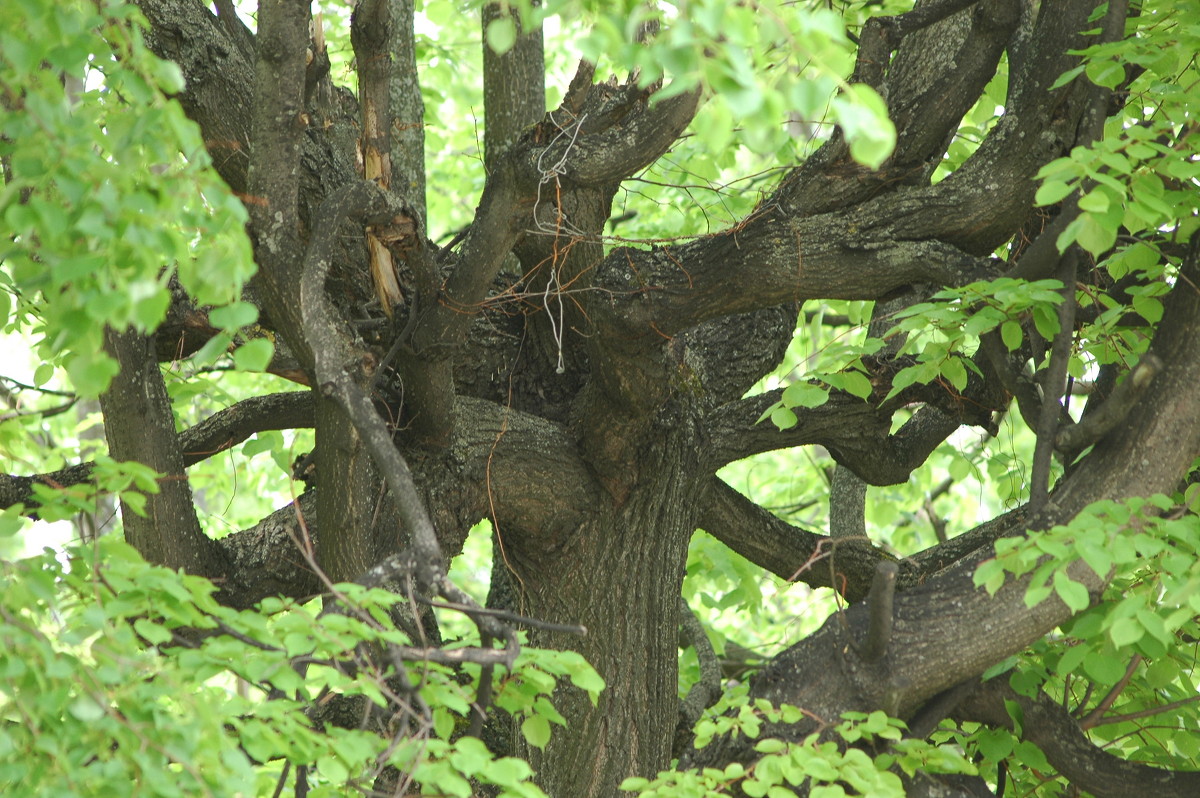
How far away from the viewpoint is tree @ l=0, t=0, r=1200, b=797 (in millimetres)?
1672

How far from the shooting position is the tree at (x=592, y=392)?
5.49ft

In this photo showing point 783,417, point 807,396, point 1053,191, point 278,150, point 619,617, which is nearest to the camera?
point 1053,191

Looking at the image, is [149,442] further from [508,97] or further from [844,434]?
[844,434]

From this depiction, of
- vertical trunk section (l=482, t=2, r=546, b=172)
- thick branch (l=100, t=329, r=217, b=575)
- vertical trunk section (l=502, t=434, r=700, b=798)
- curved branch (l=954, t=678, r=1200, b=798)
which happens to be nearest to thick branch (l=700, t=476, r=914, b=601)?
vertical trunk section (l=502, t=434, r=700, b=798)

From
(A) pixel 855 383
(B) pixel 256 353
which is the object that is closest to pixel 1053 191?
(A) pixel 855 383

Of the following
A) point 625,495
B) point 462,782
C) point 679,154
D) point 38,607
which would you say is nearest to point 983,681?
point 625,495

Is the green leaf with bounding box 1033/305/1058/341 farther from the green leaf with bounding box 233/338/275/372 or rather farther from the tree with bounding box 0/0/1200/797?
the green leaf with bounding box 233/338/275/372

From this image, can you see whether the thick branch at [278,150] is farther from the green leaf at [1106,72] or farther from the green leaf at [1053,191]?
the green leaf at [1106,72]

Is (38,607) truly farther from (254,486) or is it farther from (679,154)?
(254,486)

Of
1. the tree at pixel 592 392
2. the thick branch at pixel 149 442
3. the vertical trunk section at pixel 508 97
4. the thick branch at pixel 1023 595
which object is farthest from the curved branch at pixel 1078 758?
the vertical trunk section at pixel 508 97

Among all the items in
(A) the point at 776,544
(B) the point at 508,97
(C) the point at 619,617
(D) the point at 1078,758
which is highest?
(B) the point at 508,97

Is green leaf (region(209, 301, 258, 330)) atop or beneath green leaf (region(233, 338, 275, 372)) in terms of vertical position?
atop

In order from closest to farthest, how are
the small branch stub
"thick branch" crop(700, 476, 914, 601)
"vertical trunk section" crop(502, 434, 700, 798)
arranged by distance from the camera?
1. the small branch stub
2. "vertical trunk section" crop(502, 434, 700, 798)
3. "thick branch" crop(700, 476, 914, 601)

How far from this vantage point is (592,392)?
3.57 metres
